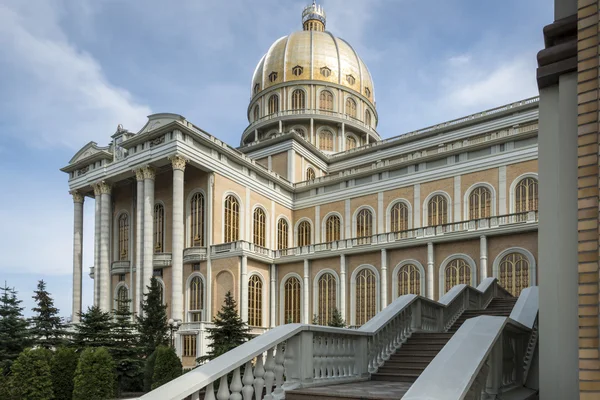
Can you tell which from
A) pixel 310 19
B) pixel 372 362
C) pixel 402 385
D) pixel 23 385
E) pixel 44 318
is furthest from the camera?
pixel 310 19

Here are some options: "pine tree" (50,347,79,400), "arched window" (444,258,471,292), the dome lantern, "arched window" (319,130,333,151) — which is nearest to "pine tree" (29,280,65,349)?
"pine tree" (50,347,79,400)

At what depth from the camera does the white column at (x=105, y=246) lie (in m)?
36.2

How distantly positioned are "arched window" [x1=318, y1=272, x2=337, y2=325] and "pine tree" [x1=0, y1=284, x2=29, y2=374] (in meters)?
17.1

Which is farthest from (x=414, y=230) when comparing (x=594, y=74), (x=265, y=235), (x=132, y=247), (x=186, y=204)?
(x=594, y=74)

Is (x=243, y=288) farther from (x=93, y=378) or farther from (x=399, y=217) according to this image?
(x=93, y=378)

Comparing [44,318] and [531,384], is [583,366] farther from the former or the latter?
[44,318]

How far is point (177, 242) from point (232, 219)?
13.8 feet

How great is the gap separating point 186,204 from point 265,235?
239 inches

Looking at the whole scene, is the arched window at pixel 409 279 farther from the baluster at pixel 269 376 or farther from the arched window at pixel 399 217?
the baluster at pixel 269 376

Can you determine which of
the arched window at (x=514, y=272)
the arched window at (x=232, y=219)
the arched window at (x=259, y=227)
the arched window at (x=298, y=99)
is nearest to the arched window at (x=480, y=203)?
the arched window at (x=514, y=272)

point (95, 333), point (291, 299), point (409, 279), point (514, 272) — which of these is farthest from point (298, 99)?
point (95, 333)

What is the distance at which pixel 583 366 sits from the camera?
396 centimetres

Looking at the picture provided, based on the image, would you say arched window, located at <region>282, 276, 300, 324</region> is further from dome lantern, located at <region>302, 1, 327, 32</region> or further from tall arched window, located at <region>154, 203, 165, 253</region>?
dome lantern, located at <region>302, 1, 327, 32</region>

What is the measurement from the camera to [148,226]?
109ft
